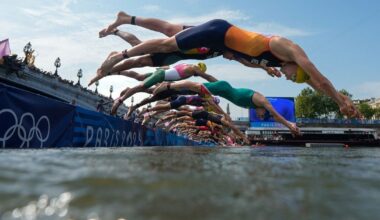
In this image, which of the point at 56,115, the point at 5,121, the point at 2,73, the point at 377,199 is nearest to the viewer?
the point at 377,199

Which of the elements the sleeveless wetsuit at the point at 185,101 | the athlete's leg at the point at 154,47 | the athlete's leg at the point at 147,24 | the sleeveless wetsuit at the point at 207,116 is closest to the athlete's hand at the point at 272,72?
the athlete's leg at the point at 147,24

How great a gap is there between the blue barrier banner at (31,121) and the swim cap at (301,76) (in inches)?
162

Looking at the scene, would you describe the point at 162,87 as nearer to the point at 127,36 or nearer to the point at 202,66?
the point at 202,66

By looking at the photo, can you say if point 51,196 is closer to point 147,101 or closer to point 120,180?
point 120,180

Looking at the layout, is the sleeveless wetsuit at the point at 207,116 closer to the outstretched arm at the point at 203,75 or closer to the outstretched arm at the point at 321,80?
the outstretched arm at the point at 203,75

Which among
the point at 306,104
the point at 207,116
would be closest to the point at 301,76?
the point at 207,116

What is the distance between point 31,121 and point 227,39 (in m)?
3.37

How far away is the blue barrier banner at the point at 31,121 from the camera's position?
4680 mm

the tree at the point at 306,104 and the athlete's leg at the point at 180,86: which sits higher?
the tree at the point at 306,104

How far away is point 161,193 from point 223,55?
532 centimetres

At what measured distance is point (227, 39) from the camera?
5.27 metres

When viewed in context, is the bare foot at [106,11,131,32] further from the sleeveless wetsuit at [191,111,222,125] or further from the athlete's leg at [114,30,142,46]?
the sleeveless wetsuit at [191,111,222,125]

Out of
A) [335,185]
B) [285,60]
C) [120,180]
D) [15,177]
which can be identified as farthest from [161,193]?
[285,60]

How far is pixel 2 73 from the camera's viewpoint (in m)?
23.8
